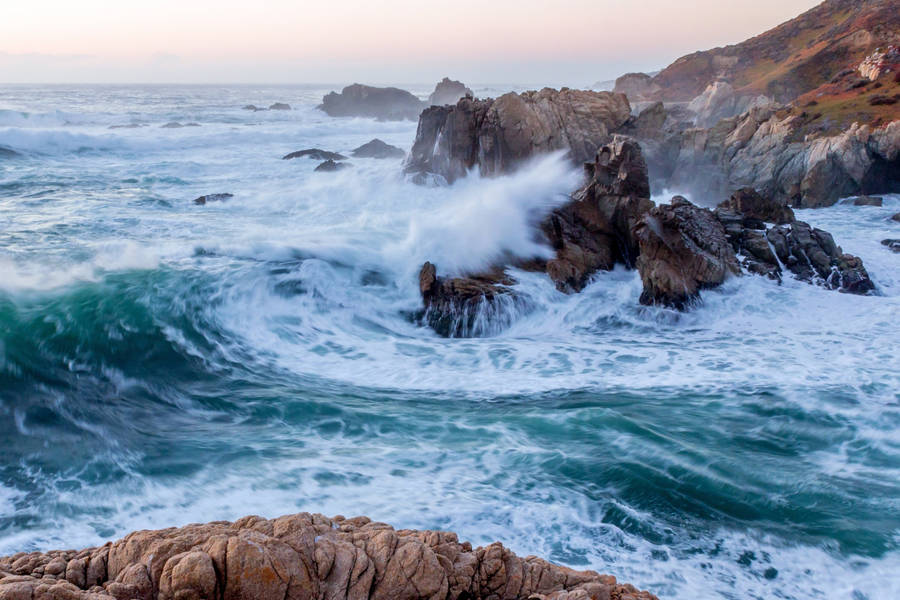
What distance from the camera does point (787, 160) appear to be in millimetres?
27188

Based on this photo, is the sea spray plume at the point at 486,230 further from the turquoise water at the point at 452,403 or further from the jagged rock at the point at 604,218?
the jagged rock at the point at 604,218

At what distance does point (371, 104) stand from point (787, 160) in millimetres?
63063

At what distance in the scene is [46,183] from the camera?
28.3 metres

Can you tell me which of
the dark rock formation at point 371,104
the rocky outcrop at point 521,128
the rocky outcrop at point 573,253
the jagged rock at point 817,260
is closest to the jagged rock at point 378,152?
the rocky outcrop at point 521,128

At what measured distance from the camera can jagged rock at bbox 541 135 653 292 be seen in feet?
52.0

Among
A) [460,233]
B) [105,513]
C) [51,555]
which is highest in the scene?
[460,233]

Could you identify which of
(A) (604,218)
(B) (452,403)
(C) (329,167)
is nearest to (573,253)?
(A) (604,218)

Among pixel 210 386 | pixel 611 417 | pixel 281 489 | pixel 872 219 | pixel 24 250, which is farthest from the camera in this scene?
pixel 872 219

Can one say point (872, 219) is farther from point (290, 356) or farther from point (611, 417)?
point (290, 356)

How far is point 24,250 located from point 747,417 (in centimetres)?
1741

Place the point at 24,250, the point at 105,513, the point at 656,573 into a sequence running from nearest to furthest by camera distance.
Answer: the point at 656,573 → the point at 105,513 → the point at 24,250

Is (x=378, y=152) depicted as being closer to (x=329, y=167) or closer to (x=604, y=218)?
(x=329, y=167)

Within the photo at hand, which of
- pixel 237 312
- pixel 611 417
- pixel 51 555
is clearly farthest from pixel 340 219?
pixel 51 555

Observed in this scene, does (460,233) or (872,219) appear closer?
(460,233)
